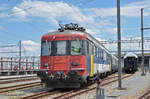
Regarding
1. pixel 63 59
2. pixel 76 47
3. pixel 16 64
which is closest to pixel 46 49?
pixel 63 59

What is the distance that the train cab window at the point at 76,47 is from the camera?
46.5ft

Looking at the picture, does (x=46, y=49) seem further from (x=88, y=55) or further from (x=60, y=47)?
(x=88, y=55)

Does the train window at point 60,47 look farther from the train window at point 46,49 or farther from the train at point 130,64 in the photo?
the train at point 130,64

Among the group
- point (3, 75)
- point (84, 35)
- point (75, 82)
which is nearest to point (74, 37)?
point (84, 35)

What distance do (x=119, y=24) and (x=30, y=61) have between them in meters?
21.9

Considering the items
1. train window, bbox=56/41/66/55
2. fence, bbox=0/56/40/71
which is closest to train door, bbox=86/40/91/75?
train window, bbox=56/41/66/55

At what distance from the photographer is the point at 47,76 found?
45.6 ft

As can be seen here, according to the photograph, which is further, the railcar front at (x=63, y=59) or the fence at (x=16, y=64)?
the fence at (x=16, y=64)

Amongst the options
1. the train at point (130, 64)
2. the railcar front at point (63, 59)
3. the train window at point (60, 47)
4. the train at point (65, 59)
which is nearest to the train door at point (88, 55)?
the train at point (65, 59)

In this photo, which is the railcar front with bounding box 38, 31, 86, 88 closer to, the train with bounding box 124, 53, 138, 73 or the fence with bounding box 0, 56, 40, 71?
the fence with bounding box 0, 56, 40, 71

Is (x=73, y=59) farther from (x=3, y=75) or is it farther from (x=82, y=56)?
(x=3, y=75)

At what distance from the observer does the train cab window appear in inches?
558

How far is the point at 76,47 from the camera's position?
14.3 meters

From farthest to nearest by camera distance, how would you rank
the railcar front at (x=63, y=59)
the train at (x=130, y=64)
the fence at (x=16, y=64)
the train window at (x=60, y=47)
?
the train at (x=130, y=64), the fence at (x=16, y=64), the train window at (x=60, y=47), the railcar front at (x=63, y=59)
